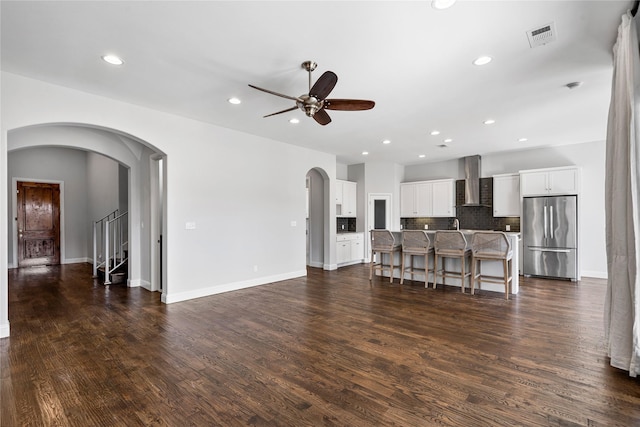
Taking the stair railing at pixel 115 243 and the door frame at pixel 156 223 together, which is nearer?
the door frame at pixel 156 223

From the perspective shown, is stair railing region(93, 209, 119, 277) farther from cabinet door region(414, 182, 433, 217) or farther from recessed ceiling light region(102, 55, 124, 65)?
cabinet door region(414, 182, 433, 217)

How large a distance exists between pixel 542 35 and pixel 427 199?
605 cm

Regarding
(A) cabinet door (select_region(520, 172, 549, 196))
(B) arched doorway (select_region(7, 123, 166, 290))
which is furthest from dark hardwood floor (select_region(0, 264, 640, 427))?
(A) cabinet door (select_region(520, 172, 549, 196))

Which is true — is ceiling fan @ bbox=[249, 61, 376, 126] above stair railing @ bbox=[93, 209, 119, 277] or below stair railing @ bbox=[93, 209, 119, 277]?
above

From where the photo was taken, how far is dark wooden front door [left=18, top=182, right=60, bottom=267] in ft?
27.1

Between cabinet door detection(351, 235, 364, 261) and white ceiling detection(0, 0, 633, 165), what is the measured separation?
14.0ft

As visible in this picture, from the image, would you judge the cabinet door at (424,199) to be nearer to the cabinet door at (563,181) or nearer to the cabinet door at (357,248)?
the cabinet door at (357,248)

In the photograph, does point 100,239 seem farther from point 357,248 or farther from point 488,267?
point 488,267

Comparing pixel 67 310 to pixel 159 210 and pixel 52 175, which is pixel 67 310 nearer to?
pixel 159 210

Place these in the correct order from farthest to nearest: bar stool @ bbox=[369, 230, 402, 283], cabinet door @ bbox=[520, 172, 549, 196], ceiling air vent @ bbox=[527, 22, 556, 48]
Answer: cabinet door @ bbox=[520, 172, 549, 196], bar stool @ bbox=[369, 230, 402, 283], ceiling air vent @ bbox=[527, 22, 556, 48]

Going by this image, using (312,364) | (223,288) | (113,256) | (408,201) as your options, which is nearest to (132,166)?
(113,256)

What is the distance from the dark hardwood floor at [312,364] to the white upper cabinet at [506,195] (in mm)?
2704

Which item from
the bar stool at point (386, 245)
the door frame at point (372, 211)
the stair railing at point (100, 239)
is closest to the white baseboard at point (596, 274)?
the bar stool at point (386, 245)

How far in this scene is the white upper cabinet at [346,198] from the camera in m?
8.32
